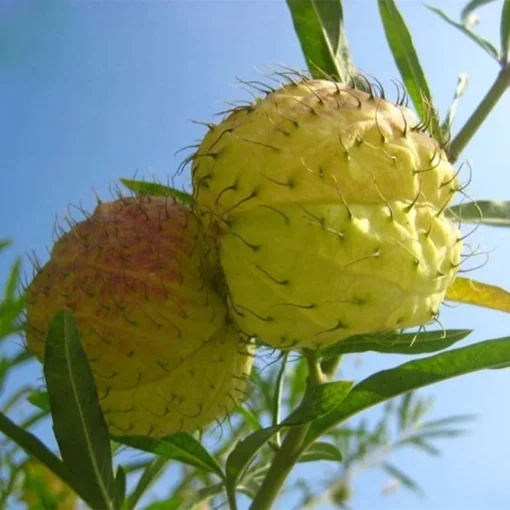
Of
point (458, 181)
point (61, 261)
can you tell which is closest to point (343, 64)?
point (458, 181)

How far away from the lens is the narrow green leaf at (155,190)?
1.44 meters

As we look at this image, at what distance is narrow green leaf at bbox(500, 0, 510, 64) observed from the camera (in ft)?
5.22

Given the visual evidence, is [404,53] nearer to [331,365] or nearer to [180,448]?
[331,365]

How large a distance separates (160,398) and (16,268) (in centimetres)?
120

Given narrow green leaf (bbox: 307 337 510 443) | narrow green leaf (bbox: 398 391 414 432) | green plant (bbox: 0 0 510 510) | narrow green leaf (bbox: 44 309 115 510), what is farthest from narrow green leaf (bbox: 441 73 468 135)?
narrow green leaf (bbox: 398 391 414 432)

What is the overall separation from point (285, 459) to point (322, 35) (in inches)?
33.8

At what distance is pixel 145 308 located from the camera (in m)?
1.18

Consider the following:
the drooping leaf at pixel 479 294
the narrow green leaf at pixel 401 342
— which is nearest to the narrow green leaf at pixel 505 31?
the drooping leaf at pixel 479 294

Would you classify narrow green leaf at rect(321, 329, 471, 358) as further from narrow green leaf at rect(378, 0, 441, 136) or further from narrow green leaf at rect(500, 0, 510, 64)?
narrow green leaf at rect(500, 0, 510, 64)

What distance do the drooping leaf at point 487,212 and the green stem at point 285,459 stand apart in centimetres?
47

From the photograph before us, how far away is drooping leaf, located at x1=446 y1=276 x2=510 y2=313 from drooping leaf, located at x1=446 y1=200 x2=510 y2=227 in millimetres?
164

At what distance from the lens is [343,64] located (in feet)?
5.18

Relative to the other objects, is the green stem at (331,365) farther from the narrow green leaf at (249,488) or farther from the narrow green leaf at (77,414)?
the narrow green leaf at (249,488)

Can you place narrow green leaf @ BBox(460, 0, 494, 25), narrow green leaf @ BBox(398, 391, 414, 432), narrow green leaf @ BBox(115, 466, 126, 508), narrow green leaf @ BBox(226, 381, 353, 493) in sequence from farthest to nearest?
narrow green leaf @ BBox(398, 391, 414, 432) < narrow green leaf @ BBox(460, 0, 494, 25) < narrow green leaf @ BBox(115, 466, 126, 508) < narrow green leaf @ BBox(226, 381, 353, 493)
